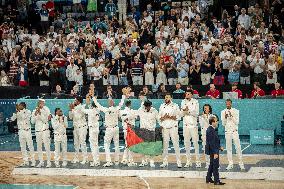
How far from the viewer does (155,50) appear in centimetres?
3388

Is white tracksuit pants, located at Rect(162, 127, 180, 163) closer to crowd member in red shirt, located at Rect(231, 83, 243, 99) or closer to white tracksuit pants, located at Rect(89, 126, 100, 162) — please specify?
white tracksuit pants, located at Rect(89, 126, 100, 162)

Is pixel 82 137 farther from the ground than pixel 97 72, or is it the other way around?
pixel 97 72

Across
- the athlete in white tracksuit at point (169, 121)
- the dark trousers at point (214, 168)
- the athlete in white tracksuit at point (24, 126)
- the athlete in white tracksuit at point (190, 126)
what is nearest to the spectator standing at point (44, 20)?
the athlete in white tracksuit at point (24, 126)

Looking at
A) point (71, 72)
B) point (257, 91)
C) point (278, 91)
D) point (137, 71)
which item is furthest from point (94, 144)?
point (71, 72)

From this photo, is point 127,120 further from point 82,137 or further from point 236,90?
point 236,90

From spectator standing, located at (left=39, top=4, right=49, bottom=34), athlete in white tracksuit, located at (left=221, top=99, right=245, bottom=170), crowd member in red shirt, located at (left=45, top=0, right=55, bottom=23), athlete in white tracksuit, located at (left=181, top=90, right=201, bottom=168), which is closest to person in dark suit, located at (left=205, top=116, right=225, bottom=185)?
athlete in white tracksuit, located at (left=221, top=99, right=245, bottom=170)

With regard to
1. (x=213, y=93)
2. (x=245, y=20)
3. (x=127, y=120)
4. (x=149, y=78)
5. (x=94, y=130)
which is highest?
(x=245, y=20)

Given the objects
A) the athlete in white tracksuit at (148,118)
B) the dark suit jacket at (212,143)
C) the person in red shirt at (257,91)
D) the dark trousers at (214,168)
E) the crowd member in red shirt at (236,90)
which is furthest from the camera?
the person in red shirt at (257,91)

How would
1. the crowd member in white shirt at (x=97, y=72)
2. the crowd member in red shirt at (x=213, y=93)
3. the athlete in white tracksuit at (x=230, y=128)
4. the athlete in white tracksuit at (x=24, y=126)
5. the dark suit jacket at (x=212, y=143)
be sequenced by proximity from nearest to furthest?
the dark suit jacket at (x=212, y=143) < the athlete in white tracksuit at (x=230, y=128) < the athlete in white tracksuit at (x=24, y=126) < the crowd member in red shirt at (x=213, y=93) < the crowd member in white shirt at (x=97, y=72)

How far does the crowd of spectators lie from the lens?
32.1 meters

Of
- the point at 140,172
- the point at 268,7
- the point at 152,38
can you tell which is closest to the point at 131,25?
the point at 152,38

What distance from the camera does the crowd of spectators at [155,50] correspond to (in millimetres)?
32062

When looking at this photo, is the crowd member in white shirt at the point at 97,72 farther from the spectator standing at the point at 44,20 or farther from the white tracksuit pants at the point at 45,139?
the white tracksuit pants at the point at 45,139

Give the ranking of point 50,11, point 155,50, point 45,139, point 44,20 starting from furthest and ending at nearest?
point 50,11 → point 44,20 → point 155,50 → point 45,139
